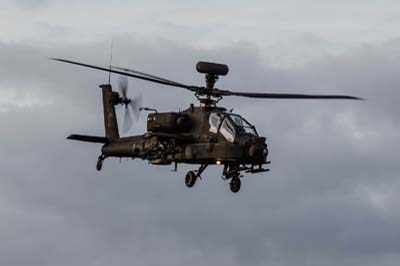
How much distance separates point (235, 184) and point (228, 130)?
3.10 m

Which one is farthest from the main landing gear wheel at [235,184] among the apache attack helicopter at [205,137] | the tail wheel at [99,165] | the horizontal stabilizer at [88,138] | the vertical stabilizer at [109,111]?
the vertical stabilizer at [109,111]

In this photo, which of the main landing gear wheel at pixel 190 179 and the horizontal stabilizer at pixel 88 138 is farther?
the horizontal stabilizer at pixel 88 138

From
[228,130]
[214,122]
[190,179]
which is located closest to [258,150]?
[228,130]

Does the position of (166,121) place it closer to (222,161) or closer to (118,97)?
(222,161)

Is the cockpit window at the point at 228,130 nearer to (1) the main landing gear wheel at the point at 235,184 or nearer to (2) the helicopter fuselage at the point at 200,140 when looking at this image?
(2) the helicopter fuselage at the point at 200,140

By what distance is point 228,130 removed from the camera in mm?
71250

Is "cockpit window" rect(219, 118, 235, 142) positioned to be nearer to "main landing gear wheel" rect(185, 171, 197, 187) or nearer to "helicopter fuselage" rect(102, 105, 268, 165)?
"helicopter fuselage" rect(102, 105, 268, 165)

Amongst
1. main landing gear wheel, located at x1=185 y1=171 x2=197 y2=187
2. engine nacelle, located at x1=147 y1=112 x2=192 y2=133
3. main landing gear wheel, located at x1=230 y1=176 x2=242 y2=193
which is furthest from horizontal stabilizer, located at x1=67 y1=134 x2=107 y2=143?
main landing gear wheel, located at x1=230 y1=176 x2=242 y2=193

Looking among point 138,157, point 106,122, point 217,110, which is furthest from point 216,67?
point 106,122

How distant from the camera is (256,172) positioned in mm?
70250

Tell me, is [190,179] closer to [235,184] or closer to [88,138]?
[235,184]

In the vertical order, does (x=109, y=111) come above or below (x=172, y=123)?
above

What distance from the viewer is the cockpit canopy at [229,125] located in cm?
7099

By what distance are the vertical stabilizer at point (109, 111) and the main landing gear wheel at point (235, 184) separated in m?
13.6
